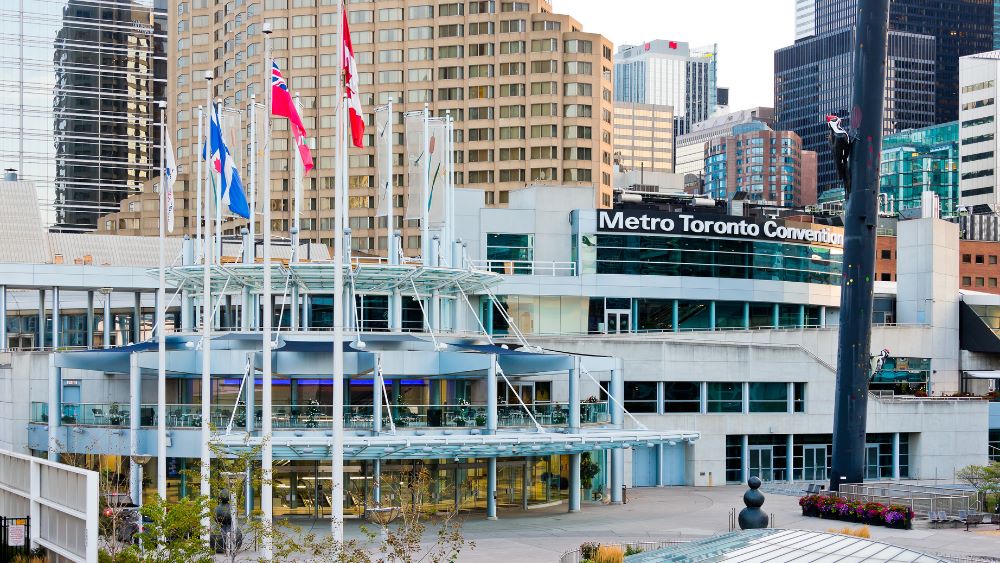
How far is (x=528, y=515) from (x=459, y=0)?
114 meters

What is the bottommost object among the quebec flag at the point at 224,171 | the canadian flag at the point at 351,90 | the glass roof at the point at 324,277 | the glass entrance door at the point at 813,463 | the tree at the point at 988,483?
the glass entrance door at the point at 813,463

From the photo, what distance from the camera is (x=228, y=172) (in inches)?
1817

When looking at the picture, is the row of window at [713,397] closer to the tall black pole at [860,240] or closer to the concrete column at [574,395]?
the tall black pole at [860,240]

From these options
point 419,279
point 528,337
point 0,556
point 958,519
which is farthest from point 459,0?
point 0,556

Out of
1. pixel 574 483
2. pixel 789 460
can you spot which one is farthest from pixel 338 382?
pixel 789 460

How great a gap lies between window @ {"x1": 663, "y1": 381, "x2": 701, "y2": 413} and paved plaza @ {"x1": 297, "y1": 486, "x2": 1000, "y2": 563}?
931 centimetres

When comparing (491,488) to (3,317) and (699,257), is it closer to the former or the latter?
(3,317)

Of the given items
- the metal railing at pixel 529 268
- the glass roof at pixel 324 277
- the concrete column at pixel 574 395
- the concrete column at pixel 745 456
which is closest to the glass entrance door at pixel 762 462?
the concrete column at pixel 745 456

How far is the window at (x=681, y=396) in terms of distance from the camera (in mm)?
79688

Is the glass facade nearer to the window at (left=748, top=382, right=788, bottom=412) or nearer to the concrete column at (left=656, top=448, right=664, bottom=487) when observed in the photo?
the window at (left=748, top=382, right=788, bottom=412)

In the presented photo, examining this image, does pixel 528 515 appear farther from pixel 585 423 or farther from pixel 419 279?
pixel 419 279

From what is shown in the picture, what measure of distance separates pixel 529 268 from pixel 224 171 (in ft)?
179

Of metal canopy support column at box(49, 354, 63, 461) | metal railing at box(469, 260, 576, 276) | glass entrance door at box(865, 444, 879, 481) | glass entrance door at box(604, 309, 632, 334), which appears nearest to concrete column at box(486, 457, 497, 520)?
metal canopy support column at box(49, 354, 63, 461)

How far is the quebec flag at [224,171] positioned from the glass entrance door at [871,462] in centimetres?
4863
